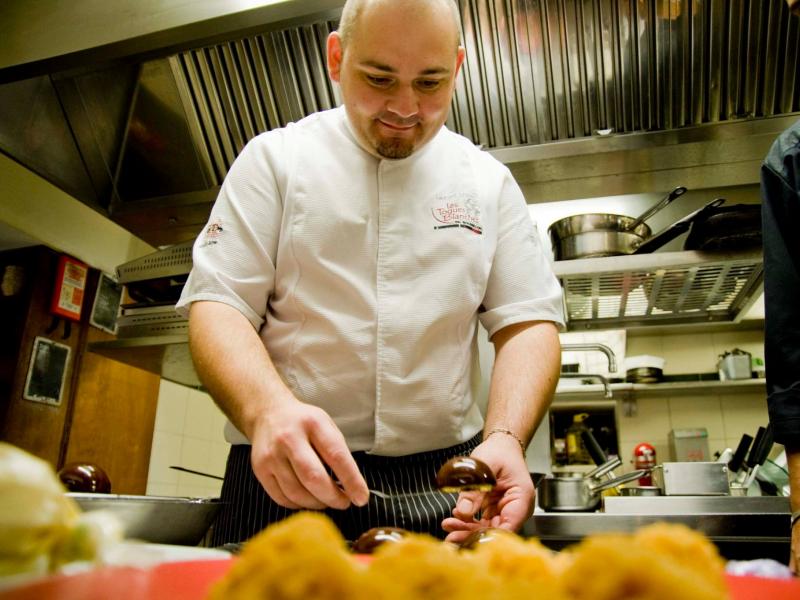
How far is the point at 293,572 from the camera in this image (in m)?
0.28

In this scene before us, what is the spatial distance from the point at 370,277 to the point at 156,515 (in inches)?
27.5

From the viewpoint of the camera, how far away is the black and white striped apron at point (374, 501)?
1.14 metres

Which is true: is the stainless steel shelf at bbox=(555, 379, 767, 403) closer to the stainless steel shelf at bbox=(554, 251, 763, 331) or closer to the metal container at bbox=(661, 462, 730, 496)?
the stainless steel shelf at bbox=(554, 251, 763, 331)

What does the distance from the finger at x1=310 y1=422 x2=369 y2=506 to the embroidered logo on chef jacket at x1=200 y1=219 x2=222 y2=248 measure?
0.66m

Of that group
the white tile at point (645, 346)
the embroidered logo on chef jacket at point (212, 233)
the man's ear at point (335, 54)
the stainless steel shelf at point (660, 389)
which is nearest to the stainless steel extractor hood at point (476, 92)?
the man's ear at point (335, 54)

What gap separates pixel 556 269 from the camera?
246 centimetres

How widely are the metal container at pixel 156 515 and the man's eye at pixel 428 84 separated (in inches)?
35.6

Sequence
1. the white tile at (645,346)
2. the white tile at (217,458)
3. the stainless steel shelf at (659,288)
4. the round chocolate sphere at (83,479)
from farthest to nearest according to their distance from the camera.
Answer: the white tile at (217,458), the white tile at (645,346), the stainless steel shelf at (659,288), the round chocolate sphere at (83,479)

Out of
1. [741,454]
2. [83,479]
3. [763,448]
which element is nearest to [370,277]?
[83,479]

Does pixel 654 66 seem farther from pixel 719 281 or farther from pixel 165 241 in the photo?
pixel 165 241

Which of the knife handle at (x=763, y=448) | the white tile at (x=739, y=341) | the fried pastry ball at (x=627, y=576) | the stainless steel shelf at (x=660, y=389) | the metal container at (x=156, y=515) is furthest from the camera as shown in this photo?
the white tile at (x=739, y=341)

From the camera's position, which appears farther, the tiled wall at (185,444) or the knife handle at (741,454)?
the tiled wall at (185,444)

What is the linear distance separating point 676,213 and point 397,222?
7.13 feet

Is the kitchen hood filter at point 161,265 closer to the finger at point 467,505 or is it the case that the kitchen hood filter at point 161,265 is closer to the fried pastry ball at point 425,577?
the finger at point 467,505
